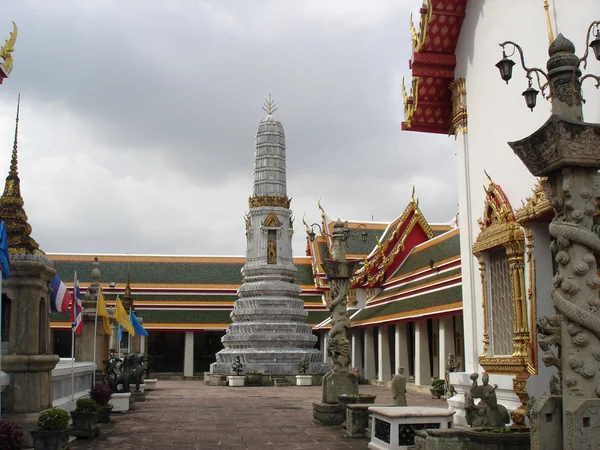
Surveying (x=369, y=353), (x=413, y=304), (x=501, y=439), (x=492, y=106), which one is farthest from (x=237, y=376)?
(x=501, y=439)

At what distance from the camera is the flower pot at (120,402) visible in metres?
17.7

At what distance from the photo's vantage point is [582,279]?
6086mm

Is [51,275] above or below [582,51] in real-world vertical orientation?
below

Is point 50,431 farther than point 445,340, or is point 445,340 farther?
point 445,340

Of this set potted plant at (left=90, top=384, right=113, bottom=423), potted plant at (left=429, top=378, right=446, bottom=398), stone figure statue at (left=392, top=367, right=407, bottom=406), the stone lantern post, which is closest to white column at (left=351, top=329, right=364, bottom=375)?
potted plant at (left=429, top=378, right=446, bottom=398)

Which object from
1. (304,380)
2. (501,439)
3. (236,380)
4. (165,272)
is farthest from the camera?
(165,272)

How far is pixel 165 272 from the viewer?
46812 millimetres

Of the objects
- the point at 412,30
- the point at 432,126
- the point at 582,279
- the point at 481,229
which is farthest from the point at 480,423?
the point at 412,30

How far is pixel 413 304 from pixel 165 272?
75.9 ft

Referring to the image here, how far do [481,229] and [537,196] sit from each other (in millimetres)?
1943

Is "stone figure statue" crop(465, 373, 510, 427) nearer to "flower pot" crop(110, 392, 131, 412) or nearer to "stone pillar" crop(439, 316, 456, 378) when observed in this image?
"flower pot" crop(110, 392, 131, 412)

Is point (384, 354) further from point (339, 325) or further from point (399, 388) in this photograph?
point (399, 388)

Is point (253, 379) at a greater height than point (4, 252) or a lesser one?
lesser

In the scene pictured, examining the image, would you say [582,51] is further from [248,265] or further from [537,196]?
[248,265]
